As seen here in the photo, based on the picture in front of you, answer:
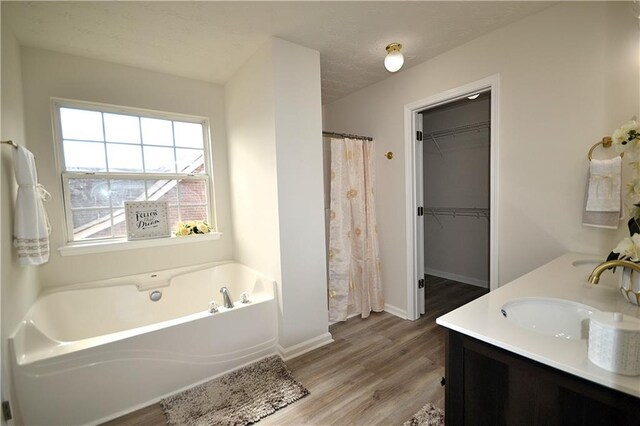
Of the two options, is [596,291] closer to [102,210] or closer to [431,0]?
[431,0]

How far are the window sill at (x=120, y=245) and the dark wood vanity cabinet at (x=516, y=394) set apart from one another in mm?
2446

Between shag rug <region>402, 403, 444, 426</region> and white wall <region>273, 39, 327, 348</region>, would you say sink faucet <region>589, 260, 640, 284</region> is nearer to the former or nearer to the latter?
shag rug <region>402, 403, 444, 426</region>

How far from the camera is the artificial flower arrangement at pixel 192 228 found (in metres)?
2.70

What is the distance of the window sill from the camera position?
2.21 m

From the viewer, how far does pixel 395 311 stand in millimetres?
2840

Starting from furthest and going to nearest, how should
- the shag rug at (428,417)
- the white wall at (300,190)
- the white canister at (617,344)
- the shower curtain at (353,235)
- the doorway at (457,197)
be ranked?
the doorway at (457,197)
the shower curtain at (353,235)
the white wall at (300,190)
the shag rug at (428,417)
the white canister at (617,344)

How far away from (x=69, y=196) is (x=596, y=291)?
3456mm

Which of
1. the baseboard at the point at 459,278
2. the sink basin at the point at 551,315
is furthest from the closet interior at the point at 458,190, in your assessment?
the sink basin at the point at 551,315

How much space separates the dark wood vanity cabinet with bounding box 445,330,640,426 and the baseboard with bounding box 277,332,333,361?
1.38 m

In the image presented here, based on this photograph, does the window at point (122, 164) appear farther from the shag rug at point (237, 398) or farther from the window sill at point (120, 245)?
the shag rug at point (237, 398)

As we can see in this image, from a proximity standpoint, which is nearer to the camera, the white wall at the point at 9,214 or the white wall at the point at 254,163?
the white wall at the point at 9,214

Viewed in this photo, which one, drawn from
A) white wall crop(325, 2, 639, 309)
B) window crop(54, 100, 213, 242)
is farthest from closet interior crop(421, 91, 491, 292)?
window crop(54, 100, 213, 242)

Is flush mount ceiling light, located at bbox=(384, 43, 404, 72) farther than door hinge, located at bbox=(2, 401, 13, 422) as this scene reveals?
Yes

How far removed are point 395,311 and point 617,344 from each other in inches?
89.0
